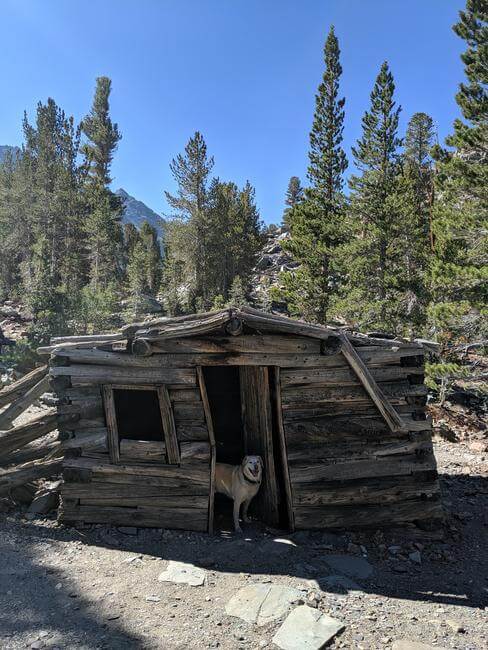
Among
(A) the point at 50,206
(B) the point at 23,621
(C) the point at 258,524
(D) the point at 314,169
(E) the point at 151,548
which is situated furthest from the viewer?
(A) the point at 50,206

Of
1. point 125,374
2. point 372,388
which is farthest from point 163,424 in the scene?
point 372,388

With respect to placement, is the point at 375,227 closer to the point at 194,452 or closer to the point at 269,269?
the point at 194,452

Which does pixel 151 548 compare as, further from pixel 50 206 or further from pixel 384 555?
pixel 50 206

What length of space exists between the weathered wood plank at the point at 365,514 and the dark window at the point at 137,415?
2.86 meters

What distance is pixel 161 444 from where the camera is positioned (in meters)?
6.56

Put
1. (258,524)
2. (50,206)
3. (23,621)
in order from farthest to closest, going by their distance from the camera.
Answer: (50,206)
(258,524)
(23,621)

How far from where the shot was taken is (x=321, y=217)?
81.1 feet

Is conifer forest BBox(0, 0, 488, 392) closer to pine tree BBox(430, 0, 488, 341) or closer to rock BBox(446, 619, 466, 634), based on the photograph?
pine tree BBox(430, 0, 488, 341)

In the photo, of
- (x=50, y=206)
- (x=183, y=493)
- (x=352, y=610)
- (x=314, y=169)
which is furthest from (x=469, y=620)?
(x=50, y=206)

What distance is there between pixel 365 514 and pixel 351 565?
38.9 inches

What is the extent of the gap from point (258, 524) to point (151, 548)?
175 centimetres

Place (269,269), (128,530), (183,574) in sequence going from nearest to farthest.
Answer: (183,574), (128,530), (269,269)

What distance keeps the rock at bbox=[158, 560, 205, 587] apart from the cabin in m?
0.95

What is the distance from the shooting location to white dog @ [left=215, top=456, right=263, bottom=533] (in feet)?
21.0
